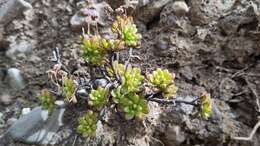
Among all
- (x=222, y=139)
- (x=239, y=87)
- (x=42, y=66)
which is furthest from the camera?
(x=42, y=66)

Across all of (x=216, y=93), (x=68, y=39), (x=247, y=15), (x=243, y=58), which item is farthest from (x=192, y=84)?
(x=68, y=39)

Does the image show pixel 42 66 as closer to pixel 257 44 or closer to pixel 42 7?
pixel 42 7

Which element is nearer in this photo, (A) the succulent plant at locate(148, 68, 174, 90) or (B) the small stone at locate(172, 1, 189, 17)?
(A) the succulent plant at locate(148, 68, 174, 90)

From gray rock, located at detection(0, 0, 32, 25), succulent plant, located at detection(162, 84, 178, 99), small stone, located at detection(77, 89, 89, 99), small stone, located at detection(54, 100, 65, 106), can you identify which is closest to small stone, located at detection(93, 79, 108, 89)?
small stone, located at detection(77, 89, 89, 99)

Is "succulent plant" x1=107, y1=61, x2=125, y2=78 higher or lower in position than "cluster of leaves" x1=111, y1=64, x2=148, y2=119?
higher

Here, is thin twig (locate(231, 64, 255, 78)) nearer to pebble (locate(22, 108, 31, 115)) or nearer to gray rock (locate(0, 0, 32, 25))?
pebble (locate(22, 108, 31, 115))

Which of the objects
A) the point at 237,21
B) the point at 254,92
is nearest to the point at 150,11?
the point at 237,21
